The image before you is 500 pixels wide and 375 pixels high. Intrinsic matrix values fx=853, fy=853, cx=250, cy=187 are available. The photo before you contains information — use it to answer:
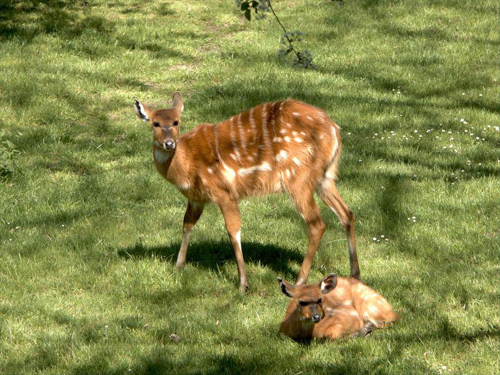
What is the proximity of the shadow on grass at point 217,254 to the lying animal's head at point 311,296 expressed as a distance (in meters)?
1.49

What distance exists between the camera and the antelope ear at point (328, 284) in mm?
6777

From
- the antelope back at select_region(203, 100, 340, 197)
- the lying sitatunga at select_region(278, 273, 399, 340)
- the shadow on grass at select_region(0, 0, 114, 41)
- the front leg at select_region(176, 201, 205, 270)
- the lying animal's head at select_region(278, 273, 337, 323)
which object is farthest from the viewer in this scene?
the shadow on grass at select_region(0, 0, 114, 41)

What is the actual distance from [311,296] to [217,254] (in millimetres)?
2344

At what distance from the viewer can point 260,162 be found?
8.10 metres

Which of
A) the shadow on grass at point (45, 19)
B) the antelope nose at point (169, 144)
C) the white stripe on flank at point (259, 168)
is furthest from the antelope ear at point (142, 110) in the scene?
the shadow on grass at point (45, 19)

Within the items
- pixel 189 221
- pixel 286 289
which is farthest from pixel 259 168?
pixel 286 289

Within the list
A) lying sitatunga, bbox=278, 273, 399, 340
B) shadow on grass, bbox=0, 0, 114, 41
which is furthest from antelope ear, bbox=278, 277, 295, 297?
shadow on grass, bbox=0, 0, 114, 41

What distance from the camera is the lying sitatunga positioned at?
22.0 feet

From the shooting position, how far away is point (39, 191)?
1044cm

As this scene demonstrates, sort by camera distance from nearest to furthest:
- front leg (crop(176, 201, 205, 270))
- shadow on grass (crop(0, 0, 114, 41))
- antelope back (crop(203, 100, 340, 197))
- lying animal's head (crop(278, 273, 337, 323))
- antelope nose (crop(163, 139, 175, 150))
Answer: lying animal's head (crop(278, 273, 337, 323)) < antelope nose (crop(163, 139, 175, 150)) < antelope back (crop(203, 100, 340, 197)) < front leg (crop(176, 201, 205, 270)) < shadow on grass (crop(0, 0, 114, 41))

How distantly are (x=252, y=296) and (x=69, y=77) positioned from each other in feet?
23.4

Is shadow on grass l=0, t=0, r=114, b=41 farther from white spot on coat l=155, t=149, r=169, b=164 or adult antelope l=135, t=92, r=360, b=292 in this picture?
adult antelope l=135, t=92, r=360, b=292

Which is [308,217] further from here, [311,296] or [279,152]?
[311,296]

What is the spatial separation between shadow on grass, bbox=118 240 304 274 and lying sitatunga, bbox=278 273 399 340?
1321mm
